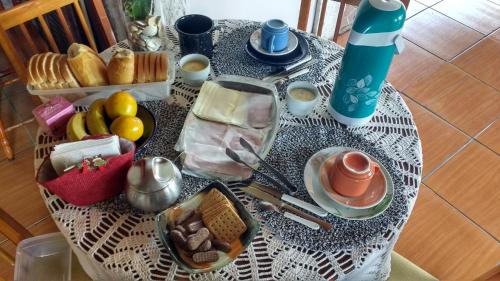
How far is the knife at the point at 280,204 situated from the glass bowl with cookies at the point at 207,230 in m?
0.06

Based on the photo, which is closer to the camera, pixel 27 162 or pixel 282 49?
pixel 282 49

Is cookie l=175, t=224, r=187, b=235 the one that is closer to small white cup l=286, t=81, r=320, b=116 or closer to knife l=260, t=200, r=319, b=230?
knife l=260, t=200, r=319, b=230

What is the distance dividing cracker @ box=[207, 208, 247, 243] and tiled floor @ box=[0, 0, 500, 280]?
908mm

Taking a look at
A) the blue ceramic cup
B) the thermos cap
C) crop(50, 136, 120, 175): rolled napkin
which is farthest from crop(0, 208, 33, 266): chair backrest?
the thermos cap

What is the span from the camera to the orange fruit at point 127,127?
0.82 meters

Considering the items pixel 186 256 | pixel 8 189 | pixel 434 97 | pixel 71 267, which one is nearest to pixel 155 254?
pixel 186 256

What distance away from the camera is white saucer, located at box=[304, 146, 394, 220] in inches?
29.8

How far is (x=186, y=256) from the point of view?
2.28 ft

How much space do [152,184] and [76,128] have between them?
231 mm

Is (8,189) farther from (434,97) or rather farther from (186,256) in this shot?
(434,97)

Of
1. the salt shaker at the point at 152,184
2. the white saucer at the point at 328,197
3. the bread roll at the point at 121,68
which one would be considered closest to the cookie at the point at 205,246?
the salt shaker at the point at 152,184

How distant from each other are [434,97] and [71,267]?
171 centimetres

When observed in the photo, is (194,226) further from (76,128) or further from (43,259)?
(43,259)

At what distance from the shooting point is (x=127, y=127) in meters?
0.82
